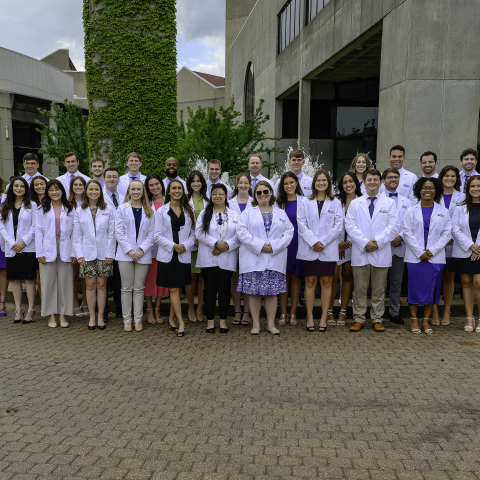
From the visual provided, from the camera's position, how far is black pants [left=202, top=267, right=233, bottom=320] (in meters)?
6.73

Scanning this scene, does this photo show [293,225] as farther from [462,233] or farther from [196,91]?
[196,91]

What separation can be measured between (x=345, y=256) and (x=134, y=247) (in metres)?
3.04

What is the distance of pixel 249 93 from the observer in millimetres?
36531

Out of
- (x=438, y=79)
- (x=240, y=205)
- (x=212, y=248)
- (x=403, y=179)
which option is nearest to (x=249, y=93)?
(x=438, y=79)

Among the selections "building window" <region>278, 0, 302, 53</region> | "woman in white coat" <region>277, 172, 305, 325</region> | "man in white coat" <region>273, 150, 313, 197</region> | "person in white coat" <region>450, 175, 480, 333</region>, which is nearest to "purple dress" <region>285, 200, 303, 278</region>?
"woman in white coat" <region>277, 172, 305, 325</region>

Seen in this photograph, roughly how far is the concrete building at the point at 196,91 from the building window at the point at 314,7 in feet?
98.8

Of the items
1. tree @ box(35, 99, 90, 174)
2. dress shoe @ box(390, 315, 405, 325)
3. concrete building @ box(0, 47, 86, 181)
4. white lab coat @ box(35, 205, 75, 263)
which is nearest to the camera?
white lab coat @ box(35, 205, 75, 263)

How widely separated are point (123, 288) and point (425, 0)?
973 centimetres

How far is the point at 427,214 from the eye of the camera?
6.86 metres

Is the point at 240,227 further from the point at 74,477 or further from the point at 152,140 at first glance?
the point at 152,140

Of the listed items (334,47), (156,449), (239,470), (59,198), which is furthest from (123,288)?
(334,47)

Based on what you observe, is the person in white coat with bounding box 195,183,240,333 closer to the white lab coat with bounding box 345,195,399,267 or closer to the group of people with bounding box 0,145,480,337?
the group of people with bounding box 0,145,480,337

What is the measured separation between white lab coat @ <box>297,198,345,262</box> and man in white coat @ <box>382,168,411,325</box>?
3.08 ft

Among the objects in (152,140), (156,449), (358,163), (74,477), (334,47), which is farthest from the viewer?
(334,47)
